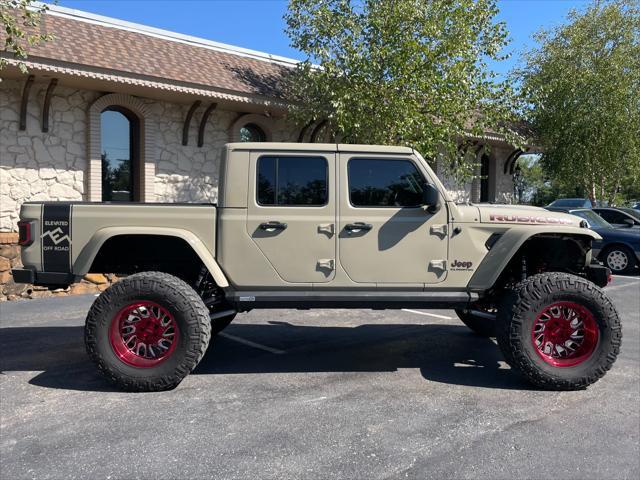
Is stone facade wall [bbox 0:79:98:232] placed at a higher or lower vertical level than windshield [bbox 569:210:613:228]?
higher

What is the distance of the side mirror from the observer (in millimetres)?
4537

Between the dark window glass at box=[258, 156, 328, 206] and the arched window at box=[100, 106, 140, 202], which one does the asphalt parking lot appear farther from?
the arched window at box=[100, 106, 140, 202]

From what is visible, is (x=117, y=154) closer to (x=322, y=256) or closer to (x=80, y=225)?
(x=80, y=225)

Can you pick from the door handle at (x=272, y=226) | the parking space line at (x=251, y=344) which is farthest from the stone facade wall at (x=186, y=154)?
the door handle at (x=272, y=226)

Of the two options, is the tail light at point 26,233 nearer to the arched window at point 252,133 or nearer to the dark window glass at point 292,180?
the dark window glass at point 292,180

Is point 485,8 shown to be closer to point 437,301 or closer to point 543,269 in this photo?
point 543,269

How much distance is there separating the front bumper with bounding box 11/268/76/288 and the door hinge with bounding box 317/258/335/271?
2081 millimetres

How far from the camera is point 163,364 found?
439 cm

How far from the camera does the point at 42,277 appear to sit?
4.62 meters

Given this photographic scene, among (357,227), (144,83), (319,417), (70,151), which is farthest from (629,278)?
(70,151)

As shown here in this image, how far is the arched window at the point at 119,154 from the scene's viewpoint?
11.1 metres

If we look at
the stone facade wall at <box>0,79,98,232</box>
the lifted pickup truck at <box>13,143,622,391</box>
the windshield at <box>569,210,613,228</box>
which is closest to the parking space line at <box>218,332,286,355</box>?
the lifted pickup truck at <box>13,143,622,391</box>

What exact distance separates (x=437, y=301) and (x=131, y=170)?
865cm

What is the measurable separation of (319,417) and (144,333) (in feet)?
5.40
